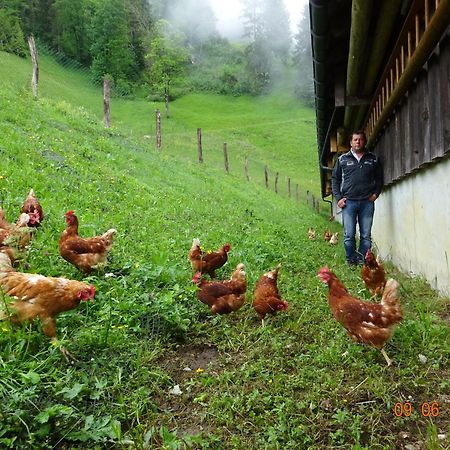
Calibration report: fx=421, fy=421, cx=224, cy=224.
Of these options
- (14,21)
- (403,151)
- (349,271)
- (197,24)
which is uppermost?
(197,24)

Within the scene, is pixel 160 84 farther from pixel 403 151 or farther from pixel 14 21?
pixel 403 151

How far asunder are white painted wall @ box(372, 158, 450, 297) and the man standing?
1.53 feet

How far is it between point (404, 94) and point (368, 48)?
990 mm

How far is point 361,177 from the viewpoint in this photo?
6.78 meters

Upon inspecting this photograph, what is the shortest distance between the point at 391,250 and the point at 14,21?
62664 millimetres

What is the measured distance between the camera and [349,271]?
6691mm

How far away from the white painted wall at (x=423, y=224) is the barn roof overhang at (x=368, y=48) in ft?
4.11

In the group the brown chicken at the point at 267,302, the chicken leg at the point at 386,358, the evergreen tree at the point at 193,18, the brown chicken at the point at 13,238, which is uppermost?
the evergreen tree at the point at 193,18

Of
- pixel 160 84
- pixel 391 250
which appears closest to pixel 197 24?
pixel 160 84

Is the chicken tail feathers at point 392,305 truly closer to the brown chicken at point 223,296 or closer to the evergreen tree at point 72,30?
the brown chicken at point 223,296

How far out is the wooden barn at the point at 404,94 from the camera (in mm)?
4230

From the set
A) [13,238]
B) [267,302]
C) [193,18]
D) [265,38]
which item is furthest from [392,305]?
[193,18]

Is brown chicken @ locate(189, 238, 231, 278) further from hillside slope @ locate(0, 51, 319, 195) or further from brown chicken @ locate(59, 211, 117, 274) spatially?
hillside slope @ locate(0, 51, 319, 195)
